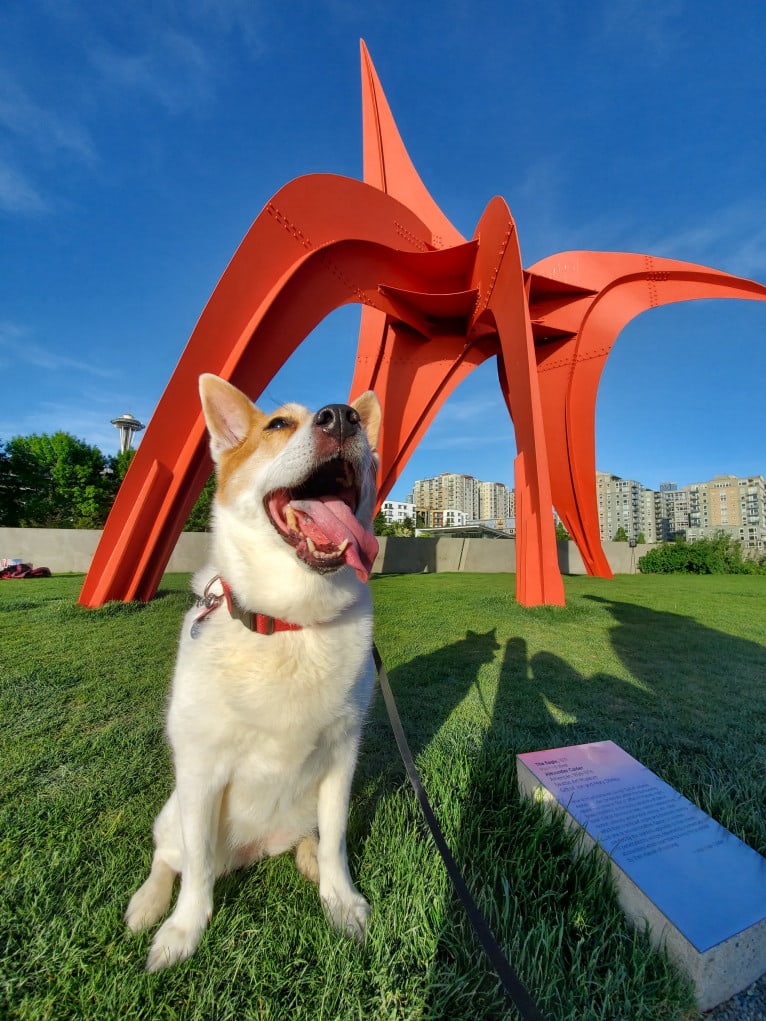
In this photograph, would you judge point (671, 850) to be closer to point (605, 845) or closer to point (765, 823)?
point (605, 845)

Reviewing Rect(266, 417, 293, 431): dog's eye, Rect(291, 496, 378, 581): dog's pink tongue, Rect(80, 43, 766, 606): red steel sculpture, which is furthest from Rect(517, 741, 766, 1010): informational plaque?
Rect(80, 43, 766, 606): red steel sculpture

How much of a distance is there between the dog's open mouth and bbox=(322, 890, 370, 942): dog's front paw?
105 centimetres

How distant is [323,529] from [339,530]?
0.06 metres

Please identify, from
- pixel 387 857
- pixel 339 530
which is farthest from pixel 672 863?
pixel 339 530

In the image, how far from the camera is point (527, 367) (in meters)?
7.26

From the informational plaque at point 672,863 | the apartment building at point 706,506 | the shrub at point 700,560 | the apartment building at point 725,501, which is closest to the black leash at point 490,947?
the informational plaque at point 672,863

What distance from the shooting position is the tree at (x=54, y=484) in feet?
92.1

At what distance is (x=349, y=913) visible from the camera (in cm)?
141

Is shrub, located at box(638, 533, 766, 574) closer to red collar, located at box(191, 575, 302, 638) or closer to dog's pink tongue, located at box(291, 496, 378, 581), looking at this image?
dog's pink tongue, located at box(291, 496, 378, 581)

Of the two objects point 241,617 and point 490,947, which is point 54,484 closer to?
point 241,617

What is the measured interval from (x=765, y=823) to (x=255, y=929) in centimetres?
211

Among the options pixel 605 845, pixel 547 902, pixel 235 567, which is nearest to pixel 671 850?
pixel 605 845

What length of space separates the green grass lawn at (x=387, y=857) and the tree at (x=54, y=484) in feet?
95.0

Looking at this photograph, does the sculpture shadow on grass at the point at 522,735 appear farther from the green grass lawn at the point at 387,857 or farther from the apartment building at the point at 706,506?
the apartment building at the point at 706,506
